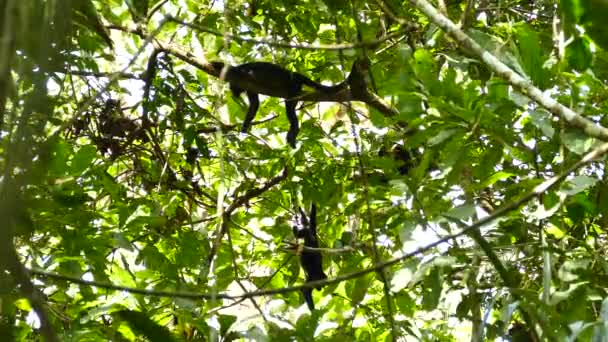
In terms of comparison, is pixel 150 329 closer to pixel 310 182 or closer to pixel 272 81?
pixel 310 182

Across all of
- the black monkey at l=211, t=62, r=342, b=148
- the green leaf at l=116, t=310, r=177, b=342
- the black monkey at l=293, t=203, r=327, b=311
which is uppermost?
the black monkey at l=211, t=62, r=342, b=148

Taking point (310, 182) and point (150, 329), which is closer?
point (150, 329)

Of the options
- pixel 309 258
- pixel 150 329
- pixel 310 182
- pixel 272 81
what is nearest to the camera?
pixel 150 329

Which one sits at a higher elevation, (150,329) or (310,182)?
(310,182)

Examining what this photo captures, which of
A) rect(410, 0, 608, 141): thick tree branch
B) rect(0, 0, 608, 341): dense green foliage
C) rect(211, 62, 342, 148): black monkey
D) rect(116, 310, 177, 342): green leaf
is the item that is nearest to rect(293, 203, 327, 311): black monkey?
rect(0, 0, 608, 341): dense green foliage

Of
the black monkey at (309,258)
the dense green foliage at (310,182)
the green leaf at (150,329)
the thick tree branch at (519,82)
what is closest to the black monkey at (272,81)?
the dense green foliage at (310,182)

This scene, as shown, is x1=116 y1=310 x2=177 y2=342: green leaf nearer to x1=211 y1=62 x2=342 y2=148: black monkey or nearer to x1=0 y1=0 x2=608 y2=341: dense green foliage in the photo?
x1=0 y1=0 x2=608 y2=341: dense green foliage

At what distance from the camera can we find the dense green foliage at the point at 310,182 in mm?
1183

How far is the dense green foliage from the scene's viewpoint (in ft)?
3.88

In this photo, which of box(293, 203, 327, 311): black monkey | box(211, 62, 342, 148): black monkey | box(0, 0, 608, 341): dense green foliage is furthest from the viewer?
box(211, 62, 342, 148): black monkey

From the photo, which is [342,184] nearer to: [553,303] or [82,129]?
[82,129]

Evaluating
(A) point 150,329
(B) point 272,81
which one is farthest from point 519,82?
(B) point 272,81

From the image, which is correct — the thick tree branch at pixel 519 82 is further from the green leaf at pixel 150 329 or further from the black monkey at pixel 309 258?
the black monkey at pixel 309 258

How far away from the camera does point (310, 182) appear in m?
2.96
